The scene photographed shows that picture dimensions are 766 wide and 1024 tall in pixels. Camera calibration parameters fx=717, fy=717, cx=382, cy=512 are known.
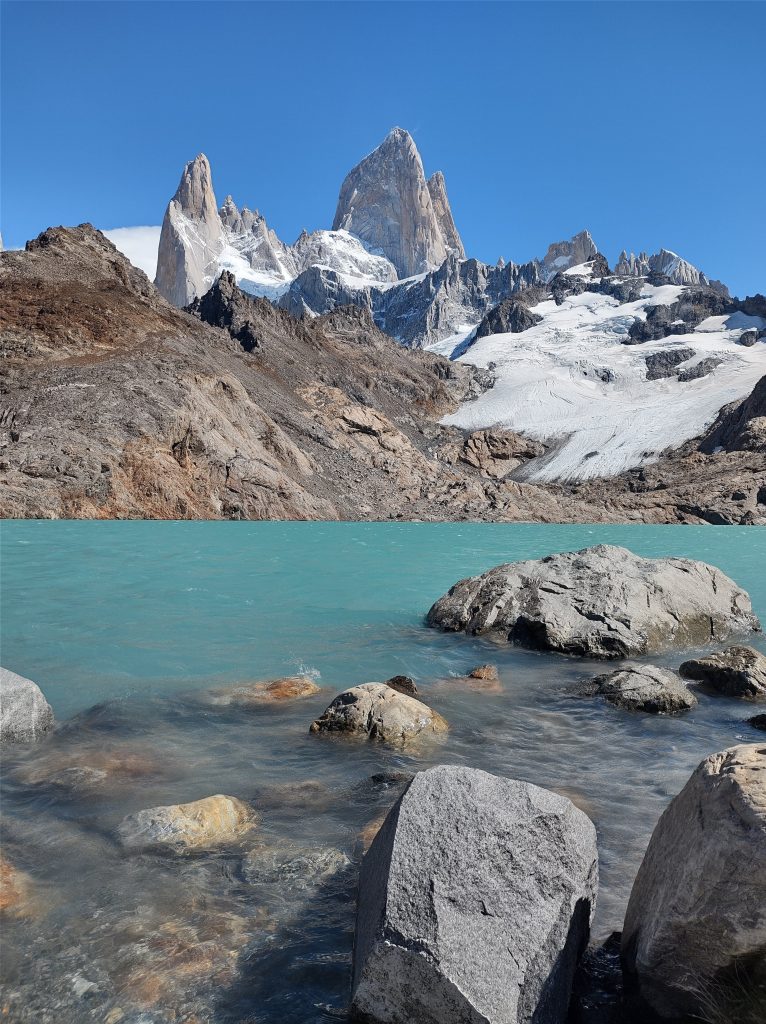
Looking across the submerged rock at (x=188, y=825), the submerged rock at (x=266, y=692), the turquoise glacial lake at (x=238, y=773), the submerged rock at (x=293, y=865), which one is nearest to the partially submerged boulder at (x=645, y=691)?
the turquoise glacial lake at (x=238, y=773)

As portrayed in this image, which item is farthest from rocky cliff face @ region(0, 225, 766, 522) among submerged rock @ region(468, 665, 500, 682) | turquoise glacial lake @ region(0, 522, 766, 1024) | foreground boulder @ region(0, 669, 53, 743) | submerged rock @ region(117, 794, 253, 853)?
submerged rock @ region(117, 794, 253, 853)

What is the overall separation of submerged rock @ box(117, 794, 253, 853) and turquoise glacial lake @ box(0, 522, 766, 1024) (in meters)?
0.15

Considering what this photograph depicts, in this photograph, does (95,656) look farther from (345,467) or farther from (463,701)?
(345,467)

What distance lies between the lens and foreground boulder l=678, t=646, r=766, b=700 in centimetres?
899

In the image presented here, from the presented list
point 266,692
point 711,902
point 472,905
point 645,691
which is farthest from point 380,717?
point 711,902

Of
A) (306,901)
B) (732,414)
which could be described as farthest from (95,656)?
(732,414)

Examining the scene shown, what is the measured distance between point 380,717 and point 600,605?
5.90 meters

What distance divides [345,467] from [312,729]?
57.3m

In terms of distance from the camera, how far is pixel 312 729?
7.31 metres

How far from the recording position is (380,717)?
23.5ft

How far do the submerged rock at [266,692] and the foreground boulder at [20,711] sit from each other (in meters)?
2.06

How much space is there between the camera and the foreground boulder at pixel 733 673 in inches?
354

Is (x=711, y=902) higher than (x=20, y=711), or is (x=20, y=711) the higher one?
(x=711, y=902)

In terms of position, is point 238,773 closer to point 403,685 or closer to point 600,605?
point 403,685
